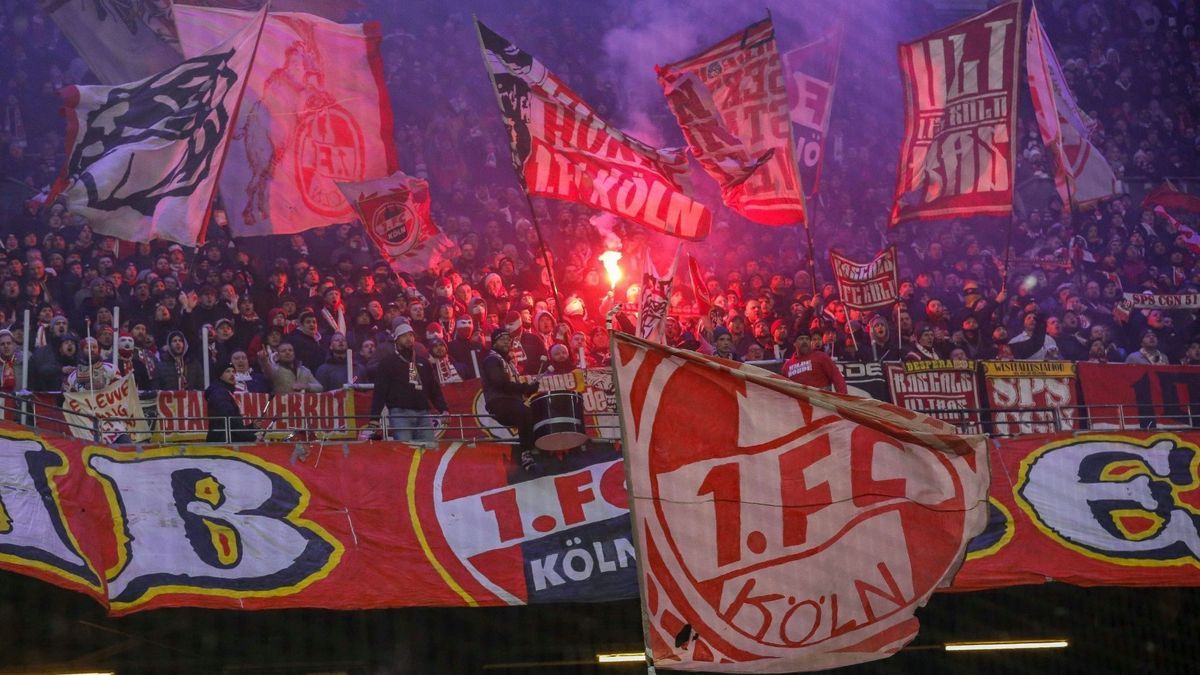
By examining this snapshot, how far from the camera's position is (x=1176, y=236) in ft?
65.6

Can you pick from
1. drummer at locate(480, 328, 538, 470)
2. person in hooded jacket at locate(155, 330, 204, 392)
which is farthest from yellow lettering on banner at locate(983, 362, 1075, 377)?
person in hooded jacket at locate(155, 330, 204, 392)

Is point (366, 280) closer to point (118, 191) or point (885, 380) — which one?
point (118, 191)

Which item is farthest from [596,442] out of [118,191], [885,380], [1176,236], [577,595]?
[1176,236]

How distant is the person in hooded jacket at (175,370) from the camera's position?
1302 centimetres

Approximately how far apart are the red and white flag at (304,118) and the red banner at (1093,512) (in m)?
9.09

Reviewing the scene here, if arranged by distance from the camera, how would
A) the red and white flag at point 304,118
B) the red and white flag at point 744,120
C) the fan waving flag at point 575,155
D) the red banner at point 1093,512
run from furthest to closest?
1. the red and white flag at point 304,118
2. the red and white flag at point 744,120
3. the fan waving flag at point 575,155
4. the red banner at point 1093,512

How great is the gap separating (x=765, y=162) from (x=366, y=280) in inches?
Result: 202

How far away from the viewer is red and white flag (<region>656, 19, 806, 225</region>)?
16.4 m

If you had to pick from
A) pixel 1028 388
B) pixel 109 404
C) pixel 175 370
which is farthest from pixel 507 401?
pixel 1028 388

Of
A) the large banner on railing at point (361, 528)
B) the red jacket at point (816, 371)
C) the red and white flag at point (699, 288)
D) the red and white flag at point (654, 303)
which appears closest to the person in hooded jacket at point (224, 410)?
the large banner on railing at point (361, 528)

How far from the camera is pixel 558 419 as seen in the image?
38.6 ft

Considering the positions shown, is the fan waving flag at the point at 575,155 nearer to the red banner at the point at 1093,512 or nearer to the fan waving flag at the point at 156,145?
the fan waving flag at the point at 156,145

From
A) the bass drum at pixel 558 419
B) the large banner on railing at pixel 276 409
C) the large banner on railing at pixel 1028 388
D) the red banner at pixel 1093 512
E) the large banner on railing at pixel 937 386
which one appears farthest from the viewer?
the large banner on railing at pixel 1028 388

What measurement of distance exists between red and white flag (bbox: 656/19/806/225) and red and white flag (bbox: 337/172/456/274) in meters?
3.42
